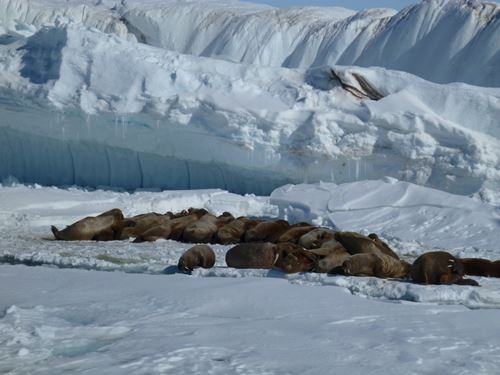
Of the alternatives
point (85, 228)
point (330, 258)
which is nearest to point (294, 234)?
point (330, 258)

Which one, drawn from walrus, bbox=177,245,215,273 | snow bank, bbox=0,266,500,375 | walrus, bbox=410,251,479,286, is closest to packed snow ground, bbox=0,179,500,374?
snow bank, bbox=0,266,500,375

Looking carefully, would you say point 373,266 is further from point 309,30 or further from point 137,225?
point 309,30

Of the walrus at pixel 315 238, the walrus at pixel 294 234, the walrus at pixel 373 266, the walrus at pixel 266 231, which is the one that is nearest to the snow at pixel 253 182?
the walrus at pixel 373 266

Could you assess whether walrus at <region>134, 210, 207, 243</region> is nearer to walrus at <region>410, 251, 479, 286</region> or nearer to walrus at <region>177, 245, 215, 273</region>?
walrus at <region>177, 245, 215, 273</region>

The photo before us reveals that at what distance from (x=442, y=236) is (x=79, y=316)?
22.1 ft

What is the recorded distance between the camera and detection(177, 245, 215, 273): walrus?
8.10 meters

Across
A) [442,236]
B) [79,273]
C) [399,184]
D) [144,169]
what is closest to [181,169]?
[144,169]

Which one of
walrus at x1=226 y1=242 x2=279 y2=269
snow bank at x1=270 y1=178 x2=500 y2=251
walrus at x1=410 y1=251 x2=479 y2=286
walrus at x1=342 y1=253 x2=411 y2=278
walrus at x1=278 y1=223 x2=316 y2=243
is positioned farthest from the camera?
snow bank at x1=270 y1=178 x2=500 y2=251

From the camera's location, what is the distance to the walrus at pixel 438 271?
24.1 feet

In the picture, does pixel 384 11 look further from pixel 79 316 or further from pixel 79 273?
pixel 79 316

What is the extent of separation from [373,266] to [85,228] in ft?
15.5

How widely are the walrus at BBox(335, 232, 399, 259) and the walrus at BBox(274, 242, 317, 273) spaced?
790mm

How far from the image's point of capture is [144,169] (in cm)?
1603

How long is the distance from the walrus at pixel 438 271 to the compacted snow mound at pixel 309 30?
12144 millimetres
